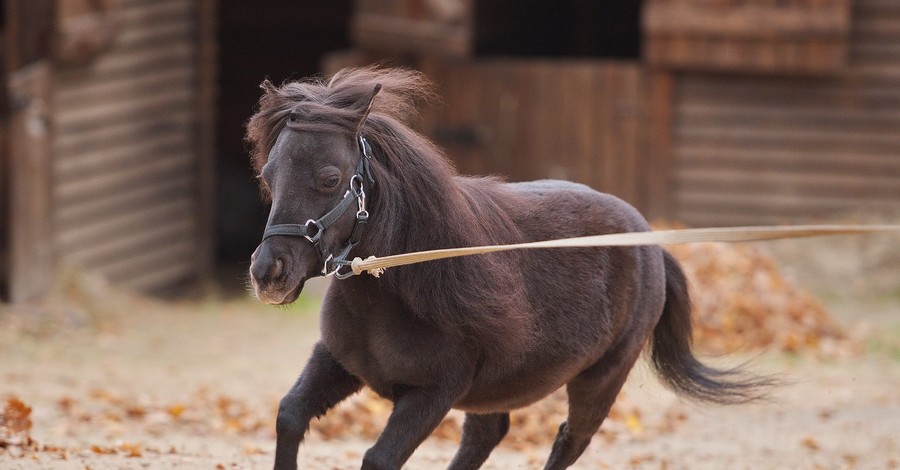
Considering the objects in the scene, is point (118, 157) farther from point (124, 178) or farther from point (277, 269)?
point (277, 269)

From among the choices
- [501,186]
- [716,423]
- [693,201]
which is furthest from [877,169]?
[501,186]

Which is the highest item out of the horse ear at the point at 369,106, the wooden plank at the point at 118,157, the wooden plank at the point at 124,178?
the horse ear at the point at 369,106

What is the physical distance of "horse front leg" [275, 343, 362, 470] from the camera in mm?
3709

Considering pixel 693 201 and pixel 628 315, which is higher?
pixel 628 315

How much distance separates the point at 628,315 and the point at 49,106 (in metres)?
6.87

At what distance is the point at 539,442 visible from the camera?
6.78 m

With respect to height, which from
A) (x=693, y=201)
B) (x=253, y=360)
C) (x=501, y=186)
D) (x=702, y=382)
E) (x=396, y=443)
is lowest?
(x=253, y=360)

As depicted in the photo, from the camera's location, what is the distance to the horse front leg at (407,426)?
3.58 meters

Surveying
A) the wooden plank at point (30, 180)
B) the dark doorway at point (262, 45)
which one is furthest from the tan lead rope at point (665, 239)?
the dark doorway at point (262, 45)

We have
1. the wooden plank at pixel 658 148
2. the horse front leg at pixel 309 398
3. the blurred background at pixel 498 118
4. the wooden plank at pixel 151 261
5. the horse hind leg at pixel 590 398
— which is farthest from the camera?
the wooden plank at pixel 658 148

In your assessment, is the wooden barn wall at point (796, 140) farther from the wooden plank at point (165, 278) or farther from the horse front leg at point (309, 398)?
the horse front leg at point (309, 398)

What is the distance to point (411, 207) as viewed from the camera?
146 inches

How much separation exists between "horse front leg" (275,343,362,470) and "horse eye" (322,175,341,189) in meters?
0.68

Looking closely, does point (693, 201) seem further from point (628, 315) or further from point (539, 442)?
point (628, 315)
